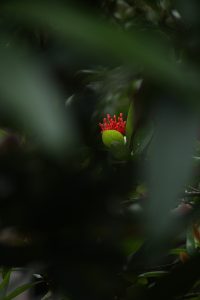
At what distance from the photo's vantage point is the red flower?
905mm

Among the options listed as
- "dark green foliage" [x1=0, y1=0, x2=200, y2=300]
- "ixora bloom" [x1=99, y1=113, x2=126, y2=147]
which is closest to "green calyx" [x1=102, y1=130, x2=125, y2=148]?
"ixora bloom" [x1=99, y1=113, x2=126, y2=147]

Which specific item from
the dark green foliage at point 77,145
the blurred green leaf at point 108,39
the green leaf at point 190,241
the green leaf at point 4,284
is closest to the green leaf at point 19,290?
the green leaf at point 4,284

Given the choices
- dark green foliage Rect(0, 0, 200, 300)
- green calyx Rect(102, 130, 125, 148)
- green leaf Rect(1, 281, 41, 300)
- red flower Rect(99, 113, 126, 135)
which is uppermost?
red flower Rect(99, 113, 126, 135)

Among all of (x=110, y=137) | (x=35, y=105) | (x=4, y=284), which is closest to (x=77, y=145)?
(x=35, y=105)

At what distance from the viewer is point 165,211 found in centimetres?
21

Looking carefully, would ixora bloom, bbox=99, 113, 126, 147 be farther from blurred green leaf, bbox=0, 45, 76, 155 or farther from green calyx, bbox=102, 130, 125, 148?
blurred green leaf, bbox=0, 45, 76, 155

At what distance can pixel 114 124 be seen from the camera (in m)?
0.93

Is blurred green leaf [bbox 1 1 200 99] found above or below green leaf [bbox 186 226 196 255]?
above

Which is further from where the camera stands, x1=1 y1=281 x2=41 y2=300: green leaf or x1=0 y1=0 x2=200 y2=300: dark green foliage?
x1=1 y1=281 x2=41 y2=300: green leaf

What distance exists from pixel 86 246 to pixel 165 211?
0.09 metres

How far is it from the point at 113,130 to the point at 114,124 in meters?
0.06

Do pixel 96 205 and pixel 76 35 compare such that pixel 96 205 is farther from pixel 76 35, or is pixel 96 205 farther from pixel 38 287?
pixel 38 287

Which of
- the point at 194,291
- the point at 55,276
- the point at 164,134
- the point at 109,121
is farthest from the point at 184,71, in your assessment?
the point at 109,121

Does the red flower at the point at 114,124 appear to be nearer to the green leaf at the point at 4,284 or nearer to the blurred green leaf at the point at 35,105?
the green leaf at the point at 4,284
